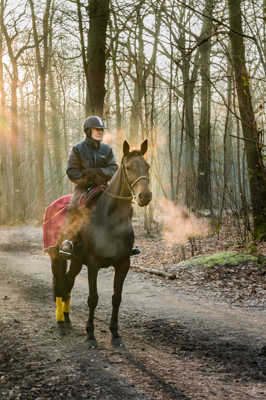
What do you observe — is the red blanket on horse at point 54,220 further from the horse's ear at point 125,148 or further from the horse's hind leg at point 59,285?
the horse's ear at point 125,148

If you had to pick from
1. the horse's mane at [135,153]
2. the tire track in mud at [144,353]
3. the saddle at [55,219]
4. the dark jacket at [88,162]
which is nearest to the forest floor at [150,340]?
the tire track in mud at [144,353]

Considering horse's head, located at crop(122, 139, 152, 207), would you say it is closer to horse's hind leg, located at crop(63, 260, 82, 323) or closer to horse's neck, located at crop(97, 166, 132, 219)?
horse's neck, located at crop(97, 166, 132, 219)

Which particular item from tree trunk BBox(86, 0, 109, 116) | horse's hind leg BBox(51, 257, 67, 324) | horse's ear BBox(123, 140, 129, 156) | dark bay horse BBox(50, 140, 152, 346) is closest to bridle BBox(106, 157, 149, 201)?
dark bay horse BBox(50, 140, 152, 346)

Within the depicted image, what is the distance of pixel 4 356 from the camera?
4.64 metres

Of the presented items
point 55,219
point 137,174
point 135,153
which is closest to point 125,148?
point 135,153

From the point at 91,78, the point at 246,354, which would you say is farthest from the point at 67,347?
the point at 91,78

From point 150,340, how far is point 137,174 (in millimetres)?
2252

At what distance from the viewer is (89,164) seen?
605 centimetres

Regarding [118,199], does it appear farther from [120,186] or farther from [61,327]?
[61,327]

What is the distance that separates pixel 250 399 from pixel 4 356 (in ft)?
8.98

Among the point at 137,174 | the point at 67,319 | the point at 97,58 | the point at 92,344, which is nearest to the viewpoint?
the point at 137,174

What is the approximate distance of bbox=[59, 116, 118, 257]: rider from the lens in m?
5.86

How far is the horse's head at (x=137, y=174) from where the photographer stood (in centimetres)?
457

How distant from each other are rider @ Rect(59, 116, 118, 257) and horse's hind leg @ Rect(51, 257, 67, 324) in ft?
1.82
